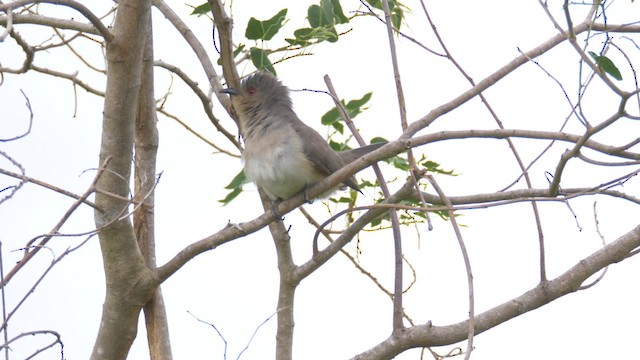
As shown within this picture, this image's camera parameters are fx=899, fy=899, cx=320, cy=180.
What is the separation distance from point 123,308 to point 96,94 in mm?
1697

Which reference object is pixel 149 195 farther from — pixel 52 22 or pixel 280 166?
pixel 52 22

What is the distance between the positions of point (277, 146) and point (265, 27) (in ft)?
2.29

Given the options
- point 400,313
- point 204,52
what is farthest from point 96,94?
point 400,313

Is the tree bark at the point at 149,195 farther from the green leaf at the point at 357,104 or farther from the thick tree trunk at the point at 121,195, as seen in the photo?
the green leaf at the point at 357,104

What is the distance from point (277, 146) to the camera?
15.3 feet

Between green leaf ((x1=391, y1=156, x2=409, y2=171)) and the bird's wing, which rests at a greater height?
the bird's wing

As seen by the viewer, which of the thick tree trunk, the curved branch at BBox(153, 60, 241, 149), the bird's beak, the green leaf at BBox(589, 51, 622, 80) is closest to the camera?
the green leaf at BBox(589, 51, 622, 80)

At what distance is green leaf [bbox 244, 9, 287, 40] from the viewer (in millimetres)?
4211

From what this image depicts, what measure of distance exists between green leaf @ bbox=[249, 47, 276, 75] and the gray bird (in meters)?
0.28

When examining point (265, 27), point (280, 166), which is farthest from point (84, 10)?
point (280, 166)

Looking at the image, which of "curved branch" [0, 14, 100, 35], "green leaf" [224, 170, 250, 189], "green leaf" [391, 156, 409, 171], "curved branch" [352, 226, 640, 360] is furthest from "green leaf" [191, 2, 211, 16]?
"curved branch" [352, 226, 640, 360]

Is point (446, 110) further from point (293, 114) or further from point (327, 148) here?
point (293, 114)

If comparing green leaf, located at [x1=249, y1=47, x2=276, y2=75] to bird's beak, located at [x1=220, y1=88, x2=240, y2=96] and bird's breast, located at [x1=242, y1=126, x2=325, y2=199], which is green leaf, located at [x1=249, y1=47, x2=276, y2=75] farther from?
bird's breast, located at [x1=242, y1=126, x2=325, y2=199]

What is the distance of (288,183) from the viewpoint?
4516 millimetres
